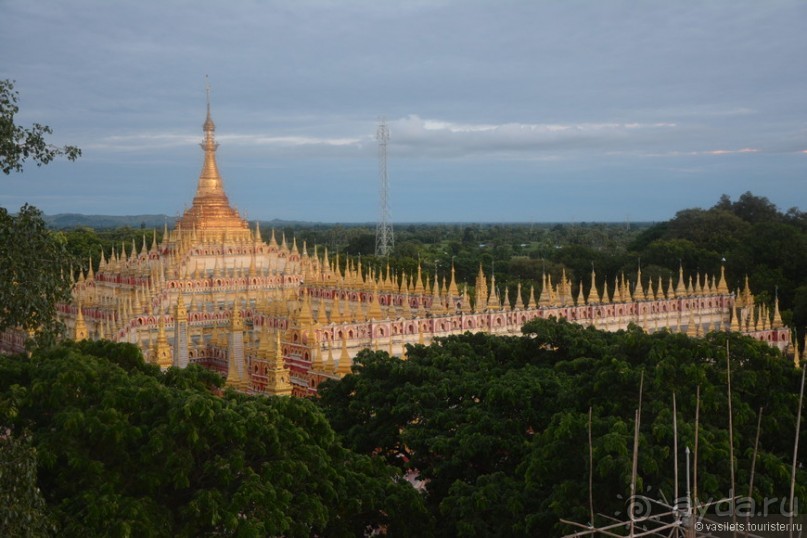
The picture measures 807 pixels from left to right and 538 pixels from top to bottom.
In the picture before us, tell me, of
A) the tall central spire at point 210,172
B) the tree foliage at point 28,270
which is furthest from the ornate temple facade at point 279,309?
the tree foliage at point 28,270

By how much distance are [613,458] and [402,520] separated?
12.0 feet

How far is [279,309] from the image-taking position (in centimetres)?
3356

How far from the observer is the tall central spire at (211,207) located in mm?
47800

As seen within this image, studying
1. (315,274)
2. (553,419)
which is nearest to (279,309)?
(315,274)

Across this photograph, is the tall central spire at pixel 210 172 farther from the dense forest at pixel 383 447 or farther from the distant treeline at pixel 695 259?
the dense forest at pixel 383 447

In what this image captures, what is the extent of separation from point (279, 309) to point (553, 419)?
17995 millimetres

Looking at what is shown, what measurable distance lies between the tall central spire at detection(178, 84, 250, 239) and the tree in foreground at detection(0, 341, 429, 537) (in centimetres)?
3124

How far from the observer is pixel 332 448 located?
55.3ft

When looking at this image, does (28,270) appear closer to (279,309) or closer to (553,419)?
(553,419)

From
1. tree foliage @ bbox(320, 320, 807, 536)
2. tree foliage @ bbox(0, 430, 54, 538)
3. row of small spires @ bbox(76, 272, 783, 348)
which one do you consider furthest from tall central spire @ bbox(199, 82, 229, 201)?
tree foliage @ bbox(0, 430, 54, 538)

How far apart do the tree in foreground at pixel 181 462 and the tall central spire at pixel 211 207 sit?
102 feet

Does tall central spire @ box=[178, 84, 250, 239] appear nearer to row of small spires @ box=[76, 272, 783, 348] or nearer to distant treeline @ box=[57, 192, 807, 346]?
distant treeline @ box=[57, 192, 807, 346]

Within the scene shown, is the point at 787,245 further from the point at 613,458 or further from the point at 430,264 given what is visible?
the point at 613,458

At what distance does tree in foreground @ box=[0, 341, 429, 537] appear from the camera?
1379 cm
